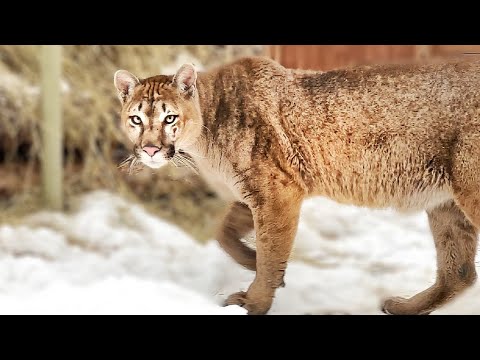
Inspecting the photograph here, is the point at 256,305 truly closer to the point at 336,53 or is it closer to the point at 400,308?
the point at 400,308

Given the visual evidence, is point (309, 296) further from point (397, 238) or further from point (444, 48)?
point (444, 48)

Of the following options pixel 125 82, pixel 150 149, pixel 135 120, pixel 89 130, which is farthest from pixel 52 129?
pixel 150 149

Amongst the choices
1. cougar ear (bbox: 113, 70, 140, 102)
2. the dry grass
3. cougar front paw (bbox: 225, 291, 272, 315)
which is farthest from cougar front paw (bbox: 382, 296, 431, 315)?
the dry grass

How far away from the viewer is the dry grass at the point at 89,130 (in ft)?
17.1

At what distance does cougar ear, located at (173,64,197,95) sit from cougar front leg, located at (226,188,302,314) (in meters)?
0.61

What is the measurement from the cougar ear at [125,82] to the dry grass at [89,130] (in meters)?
2.01

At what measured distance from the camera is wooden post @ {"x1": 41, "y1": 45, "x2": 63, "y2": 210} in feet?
16.1

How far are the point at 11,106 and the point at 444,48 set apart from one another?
330cm

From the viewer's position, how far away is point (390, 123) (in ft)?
10.0

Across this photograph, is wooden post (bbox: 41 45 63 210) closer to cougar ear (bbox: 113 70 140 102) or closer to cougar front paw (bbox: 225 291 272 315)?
cougar ear (bbox: 113 70 140 102)

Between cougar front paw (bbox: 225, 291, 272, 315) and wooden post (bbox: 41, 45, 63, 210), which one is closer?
cougar front paw (bbox: 225, 291, 272, 315)

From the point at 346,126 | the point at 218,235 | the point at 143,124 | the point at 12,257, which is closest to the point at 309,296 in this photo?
the point at 218,235

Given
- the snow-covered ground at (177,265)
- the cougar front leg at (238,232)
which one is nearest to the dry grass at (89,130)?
the snow-covered ground at (177,265)

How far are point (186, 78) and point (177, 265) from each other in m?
Answer: 1.42
